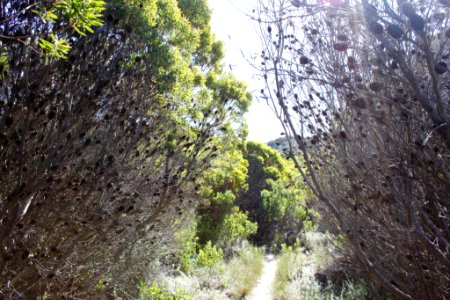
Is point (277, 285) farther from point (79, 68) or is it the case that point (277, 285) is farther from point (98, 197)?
point (79, 68)

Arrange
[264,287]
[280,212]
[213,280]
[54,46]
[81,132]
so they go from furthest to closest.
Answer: [280,212] → [264,287] → [213,280] → [81,132] → [54,46]

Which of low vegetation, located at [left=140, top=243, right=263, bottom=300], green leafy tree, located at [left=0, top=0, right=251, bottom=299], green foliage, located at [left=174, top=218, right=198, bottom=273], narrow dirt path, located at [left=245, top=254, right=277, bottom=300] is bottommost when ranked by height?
narrow dirt path, located at [left=245, top=254, right=277, bottom=300]

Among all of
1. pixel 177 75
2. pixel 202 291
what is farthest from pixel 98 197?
pixel 202 291

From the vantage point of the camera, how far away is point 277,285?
24.4ft

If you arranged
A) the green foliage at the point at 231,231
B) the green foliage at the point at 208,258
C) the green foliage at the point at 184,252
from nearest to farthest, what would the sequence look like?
the green foliage at the point at 208,258 → the green foliage at the point at 184,252 → the green foliage at the point at 231,231

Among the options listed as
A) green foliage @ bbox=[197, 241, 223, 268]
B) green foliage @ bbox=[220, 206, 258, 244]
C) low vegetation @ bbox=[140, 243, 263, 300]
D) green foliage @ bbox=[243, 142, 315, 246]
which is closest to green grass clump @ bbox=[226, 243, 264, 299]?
low vegetation @ bbox=[140, 243, 263, 300]

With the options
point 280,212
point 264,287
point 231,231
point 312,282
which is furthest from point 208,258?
point 280,212

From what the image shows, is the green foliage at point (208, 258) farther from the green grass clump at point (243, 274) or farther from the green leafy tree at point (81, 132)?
the green leafy tree at point (81, 132)

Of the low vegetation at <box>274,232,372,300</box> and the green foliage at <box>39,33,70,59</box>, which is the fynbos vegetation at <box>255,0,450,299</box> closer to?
the green foliage at <box>39,33,70,59</box>

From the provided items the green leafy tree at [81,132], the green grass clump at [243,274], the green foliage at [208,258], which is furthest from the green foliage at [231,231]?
the green leafy tree at [81,132]

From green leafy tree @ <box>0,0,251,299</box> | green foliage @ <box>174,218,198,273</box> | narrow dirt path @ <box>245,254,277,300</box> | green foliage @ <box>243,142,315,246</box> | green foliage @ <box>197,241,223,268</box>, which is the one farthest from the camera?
green foliage @ <box>243,142,315,246</box>

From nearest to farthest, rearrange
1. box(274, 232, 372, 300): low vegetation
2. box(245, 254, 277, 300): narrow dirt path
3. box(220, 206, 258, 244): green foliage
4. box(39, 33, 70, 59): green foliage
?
box(39, 33, 70, 59): green foliage < box(274, 232, 372, 300): low vegetation < box(245, 254, 277, 300): narrow dirt path < box(220, 206, 258, 244): green foliage

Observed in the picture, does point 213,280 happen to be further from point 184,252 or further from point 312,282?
point 312,282

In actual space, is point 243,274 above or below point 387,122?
below
